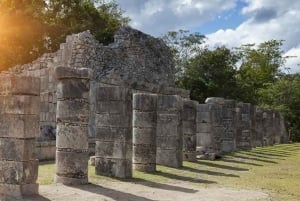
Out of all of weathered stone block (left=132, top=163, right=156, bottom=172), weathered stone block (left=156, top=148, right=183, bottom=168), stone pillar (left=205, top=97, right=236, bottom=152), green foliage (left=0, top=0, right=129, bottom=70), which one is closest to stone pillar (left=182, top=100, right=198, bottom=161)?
weathered stone block (left=156, top=148, right=183, bottom=168)

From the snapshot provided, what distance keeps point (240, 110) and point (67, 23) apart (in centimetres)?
1437

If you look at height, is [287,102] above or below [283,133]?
above

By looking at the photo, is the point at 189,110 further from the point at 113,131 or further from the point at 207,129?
the point at 113,131

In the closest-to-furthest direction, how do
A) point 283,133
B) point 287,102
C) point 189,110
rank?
point 189,110, point 283,133, point 287,102

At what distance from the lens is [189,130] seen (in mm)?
16359

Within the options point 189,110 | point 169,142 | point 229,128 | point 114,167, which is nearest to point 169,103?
point 169,142

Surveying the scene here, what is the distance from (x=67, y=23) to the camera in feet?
106

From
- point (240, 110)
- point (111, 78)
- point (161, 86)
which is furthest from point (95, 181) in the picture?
point (240, 110)

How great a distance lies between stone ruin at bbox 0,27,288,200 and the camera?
27.1ft

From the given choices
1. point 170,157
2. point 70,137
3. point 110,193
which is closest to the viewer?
point 110,193

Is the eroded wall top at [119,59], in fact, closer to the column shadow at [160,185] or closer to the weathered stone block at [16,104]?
the column shadow at [160,185]

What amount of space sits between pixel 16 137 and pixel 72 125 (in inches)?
73.6

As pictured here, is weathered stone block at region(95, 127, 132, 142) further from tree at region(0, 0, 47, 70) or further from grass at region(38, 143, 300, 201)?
tree at region(0, 0, 47, 70)

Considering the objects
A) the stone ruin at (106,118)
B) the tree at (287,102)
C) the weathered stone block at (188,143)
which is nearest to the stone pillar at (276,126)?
the tree at (287,102)
